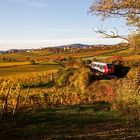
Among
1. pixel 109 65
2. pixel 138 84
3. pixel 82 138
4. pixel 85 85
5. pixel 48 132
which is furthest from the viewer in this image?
pixel 109 65

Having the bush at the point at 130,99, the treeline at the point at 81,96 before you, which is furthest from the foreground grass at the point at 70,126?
the treeline at the point at 81,96

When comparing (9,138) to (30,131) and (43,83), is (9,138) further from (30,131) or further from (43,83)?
(43,83)

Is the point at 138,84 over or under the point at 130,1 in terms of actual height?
under

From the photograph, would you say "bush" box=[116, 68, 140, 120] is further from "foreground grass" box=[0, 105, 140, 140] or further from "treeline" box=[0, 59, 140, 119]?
"foreground grass" box=[0, 105, 140, 140]

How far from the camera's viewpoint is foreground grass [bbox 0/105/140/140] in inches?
762

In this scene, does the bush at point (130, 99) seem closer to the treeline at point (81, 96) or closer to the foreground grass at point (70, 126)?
the treeline at point (81, 96)

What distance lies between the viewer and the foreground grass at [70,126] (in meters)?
19.4

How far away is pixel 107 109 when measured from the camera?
2884 cm

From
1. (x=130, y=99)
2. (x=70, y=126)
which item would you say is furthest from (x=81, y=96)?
(x=70, y=126)

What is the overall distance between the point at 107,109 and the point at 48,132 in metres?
9.24

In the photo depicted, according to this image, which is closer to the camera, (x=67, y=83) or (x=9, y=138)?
(x=9, y=138)

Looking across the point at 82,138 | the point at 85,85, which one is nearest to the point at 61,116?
the point at 82,138

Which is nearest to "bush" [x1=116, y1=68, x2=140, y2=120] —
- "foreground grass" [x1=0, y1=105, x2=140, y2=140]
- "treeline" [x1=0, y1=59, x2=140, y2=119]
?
"treeline" [x1=0, y1=59, x2=140, y2=119]

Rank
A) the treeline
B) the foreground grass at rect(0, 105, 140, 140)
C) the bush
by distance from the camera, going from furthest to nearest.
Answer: the treeline < the bush < the foreground grass at rect(0, 105, 140, 140)
